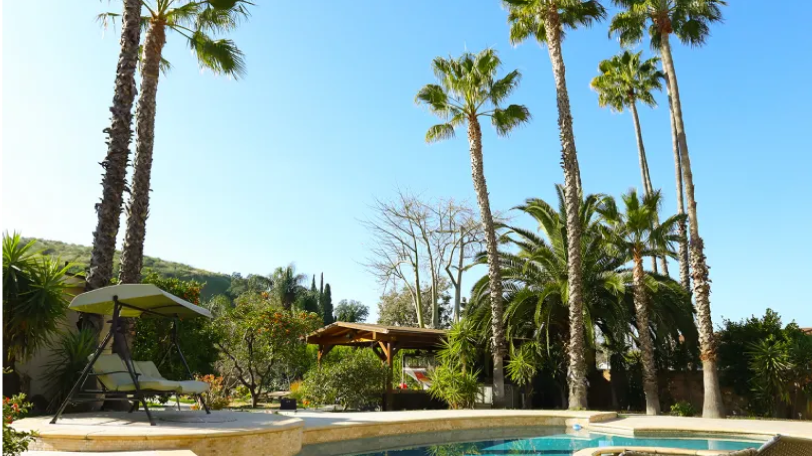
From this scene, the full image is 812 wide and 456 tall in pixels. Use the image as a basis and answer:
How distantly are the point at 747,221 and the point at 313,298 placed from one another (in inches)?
1288

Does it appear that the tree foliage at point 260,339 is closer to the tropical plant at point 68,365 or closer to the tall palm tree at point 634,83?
the tropical plant at point 68,365

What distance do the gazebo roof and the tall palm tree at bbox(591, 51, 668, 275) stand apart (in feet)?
45.6

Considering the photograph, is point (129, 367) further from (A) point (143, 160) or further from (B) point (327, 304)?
(B) point (327, 304)

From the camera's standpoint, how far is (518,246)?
2000 centimetres

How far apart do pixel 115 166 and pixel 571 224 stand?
11.7 metres

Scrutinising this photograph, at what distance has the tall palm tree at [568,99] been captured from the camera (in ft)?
52.5

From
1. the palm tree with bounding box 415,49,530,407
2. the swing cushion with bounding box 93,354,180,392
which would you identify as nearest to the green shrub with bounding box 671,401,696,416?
the palm tree with bounding box 415,49,530,407

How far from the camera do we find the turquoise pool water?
981cm

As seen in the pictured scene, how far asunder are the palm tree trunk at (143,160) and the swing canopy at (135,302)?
166 cm

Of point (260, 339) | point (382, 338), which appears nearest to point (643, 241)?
point (382, 338)

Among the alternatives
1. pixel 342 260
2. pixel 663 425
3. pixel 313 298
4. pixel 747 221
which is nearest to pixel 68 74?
pixel 663 425

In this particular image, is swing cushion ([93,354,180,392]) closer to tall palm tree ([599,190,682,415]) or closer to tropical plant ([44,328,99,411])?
tropical plant ([44,328,99,411])

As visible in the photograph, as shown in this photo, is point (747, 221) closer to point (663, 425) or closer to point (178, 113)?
point (663, 425)

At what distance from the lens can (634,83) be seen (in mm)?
26453
